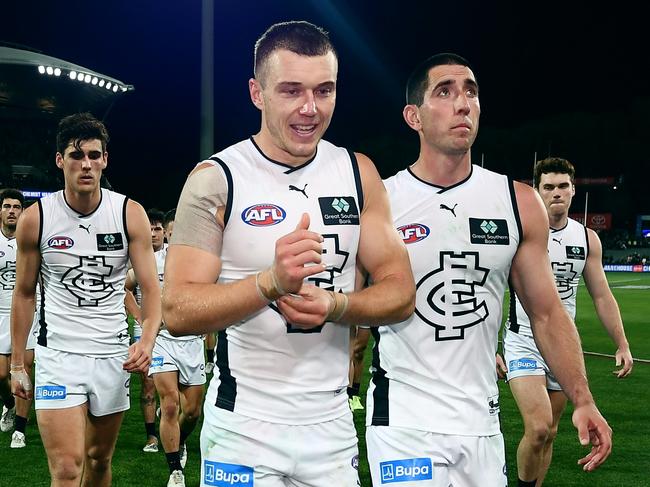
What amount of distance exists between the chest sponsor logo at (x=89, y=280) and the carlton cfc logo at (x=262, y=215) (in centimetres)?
294

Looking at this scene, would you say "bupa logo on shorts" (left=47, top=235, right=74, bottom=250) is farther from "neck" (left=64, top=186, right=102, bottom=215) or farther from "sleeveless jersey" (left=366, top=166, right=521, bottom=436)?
"sleeveless jersey" (left=366, top=166, right=521, bottom=436)

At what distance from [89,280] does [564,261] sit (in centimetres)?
395

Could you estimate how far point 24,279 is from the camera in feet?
18.2

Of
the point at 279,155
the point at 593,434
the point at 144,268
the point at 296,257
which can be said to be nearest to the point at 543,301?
the point at 593,434

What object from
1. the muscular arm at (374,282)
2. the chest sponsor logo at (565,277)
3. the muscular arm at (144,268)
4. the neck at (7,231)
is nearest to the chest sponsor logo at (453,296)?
the muscular arm at (374,282)

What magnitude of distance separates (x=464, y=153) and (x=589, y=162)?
89385 millimetres

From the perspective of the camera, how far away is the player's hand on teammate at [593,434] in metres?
3.54

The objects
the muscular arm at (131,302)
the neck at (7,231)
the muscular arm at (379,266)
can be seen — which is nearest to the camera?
the muscular arm at (379,266)

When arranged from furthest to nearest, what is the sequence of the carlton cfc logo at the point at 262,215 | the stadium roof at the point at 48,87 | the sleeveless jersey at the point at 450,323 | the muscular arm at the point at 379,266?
1. the stadium roof at the point at 48,87
2. the sleeveless jersey at the point at 450,323
3. the carlton cfc logo at the point at 262,215
4. the muscular arm at the point at 379,266

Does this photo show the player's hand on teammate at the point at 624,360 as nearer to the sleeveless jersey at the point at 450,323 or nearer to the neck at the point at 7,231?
the sleeveless jersey at the point at 450,323

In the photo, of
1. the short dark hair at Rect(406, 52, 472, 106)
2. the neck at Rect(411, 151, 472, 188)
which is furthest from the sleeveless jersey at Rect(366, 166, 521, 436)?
the short dark hair at Rect(406, 52, 472, 106)

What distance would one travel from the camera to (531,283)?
12.9ft

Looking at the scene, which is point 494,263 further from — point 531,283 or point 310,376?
point 310,376

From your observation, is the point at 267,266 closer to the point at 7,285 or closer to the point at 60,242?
the point at 60,242
